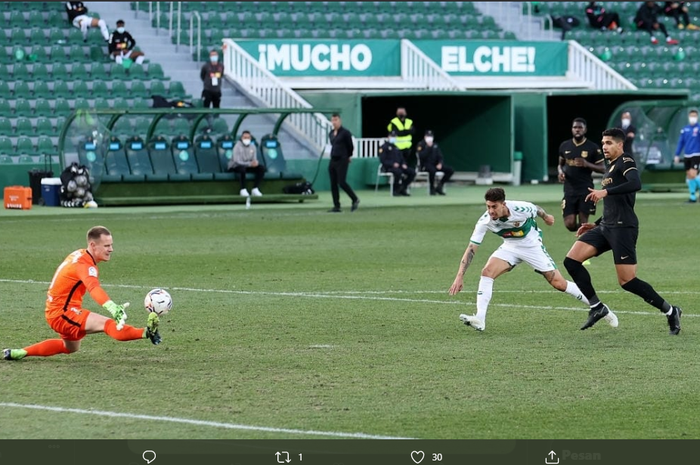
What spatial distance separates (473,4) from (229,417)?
37.0m

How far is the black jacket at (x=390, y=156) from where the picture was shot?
Result: 109 ft

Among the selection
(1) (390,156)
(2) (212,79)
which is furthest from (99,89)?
(1) (390,156)

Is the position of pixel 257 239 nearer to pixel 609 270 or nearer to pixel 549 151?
pixel 609 270

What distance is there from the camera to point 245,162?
30656 mm

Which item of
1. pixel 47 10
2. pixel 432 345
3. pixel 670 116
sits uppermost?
pixel 47 10

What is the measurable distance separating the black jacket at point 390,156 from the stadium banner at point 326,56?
19.5 ft

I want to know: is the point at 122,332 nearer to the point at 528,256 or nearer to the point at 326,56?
the point at 528,256

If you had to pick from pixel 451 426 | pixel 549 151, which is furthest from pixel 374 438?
pixel 549 151

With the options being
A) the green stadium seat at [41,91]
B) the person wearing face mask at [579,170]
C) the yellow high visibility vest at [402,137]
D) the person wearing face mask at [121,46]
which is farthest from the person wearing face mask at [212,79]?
the person wearing face mask at [579,170]

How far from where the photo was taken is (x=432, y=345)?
12.1 meters

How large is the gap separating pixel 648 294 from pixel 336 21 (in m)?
30.2

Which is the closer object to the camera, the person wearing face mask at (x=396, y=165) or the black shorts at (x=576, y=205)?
the black shorts at (x=576, y=205)

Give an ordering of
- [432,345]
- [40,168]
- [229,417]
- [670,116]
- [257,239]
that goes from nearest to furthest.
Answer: [229,417]
[432,345]
[257,239]
[40,168]
[670,116]
